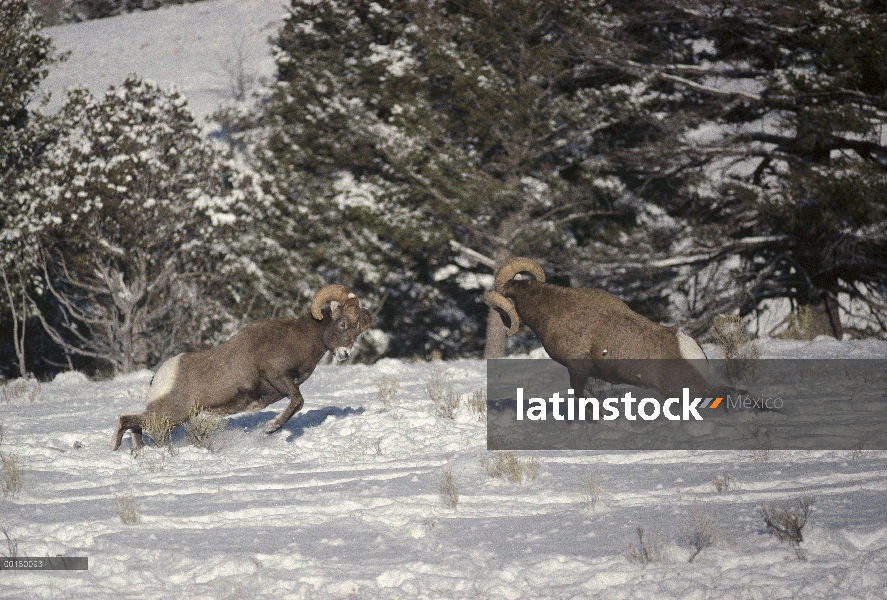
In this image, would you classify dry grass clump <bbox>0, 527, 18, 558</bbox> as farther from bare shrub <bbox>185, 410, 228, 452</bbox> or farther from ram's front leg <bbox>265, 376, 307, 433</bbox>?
ram's front leg <bbox>265, 376, 307, 433</bbox>

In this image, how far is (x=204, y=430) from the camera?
8922 mm

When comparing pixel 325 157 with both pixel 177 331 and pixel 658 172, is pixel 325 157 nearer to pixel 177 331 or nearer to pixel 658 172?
pixel 177 331

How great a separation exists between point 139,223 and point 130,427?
1720 centimetres

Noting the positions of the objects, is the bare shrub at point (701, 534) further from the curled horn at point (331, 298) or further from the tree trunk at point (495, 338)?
the tree trunk at point (495, 338)

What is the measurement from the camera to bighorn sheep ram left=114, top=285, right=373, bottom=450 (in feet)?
30.4

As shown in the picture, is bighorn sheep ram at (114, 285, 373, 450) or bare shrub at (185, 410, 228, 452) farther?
bighorn sheep ram at (114, 285, 373, 450)

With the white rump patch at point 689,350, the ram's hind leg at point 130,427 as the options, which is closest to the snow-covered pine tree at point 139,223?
the ram's hind leg at point 130,427

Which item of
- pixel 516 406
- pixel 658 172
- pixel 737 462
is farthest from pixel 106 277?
pixel 737 462

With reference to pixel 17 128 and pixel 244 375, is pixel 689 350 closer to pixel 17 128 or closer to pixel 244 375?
pixel 244 375

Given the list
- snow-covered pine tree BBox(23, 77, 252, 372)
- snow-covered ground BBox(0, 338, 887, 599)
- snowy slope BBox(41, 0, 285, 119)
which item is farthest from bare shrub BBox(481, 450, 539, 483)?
snowy slope BBox(41, 0, 285, 119)

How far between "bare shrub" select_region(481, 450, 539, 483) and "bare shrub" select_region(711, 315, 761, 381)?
5075mm

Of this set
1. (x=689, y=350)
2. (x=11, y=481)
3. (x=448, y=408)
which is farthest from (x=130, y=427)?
(x=689, y=350)

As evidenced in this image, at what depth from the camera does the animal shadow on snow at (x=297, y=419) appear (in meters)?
10.0

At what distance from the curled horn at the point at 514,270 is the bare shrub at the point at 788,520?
4845 mm
